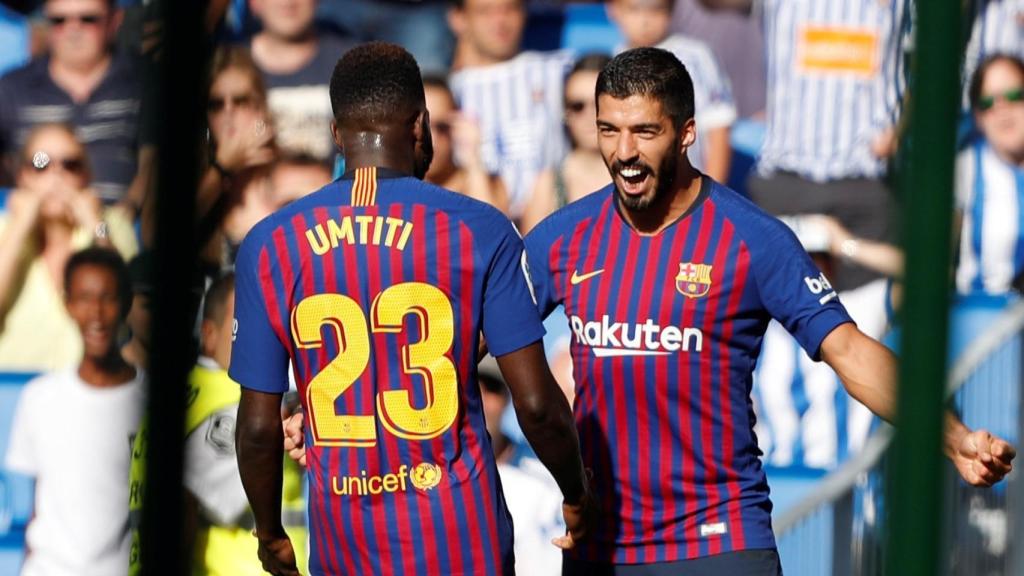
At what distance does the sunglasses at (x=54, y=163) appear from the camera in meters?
5.92

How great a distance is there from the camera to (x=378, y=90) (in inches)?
130

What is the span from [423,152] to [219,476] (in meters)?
2.33

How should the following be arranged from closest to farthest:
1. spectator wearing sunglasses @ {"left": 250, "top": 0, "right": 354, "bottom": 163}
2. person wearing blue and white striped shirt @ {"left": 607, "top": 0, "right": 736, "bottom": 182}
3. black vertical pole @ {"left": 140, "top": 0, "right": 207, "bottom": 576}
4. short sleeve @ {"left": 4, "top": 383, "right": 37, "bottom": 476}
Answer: black vertical pole @ {"left": 140, "top": 0, "right": 207, "bottom": 576} < short sleeve @ {"left": 4, "top": 383, "right": 37, "bottom": 476} < person wearing blue and white striped shirt @ {"left": 607, "top": 0, "right": 736, "bottom": 182} < spectator wearing sunglasses @ {"left": 250, "top": 0, "right": 354, "bottom": 163}

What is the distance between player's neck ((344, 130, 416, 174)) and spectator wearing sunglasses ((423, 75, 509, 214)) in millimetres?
2603

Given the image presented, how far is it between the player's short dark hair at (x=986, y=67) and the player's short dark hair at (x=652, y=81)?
7.55ft

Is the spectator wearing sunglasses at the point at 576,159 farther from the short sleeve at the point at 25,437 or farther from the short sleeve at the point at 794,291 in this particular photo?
the short sleeve at the point at 794,291

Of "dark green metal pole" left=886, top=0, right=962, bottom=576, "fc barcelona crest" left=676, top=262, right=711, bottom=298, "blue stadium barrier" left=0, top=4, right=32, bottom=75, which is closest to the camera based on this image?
"dark green metal pole" left=886, top=0, right=962, bottom=576

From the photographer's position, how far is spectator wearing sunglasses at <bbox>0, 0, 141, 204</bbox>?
227 inches

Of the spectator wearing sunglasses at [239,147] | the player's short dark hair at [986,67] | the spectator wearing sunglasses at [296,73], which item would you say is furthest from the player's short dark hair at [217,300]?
the player's short dark hair at [986,67]

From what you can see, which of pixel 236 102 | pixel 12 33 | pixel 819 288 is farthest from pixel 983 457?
pixel 12 33

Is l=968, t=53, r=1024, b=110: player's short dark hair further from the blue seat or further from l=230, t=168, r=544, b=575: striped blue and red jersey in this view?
l=230, t=168, r=544, b=575: striped blue and red jersey

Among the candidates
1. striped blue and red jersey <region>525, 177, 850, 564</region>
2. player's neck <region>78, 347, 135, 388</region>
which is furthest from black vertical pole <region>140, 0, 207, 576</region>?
player's neck <region>78, 347, 135, 388</region>

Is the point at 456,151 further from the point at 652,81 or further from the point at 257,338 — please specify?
the point at 257,338

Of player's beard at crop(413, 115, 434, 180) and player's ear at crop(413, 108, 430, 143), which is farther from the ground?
player's ear at crop(413, 108, 430, 143)
